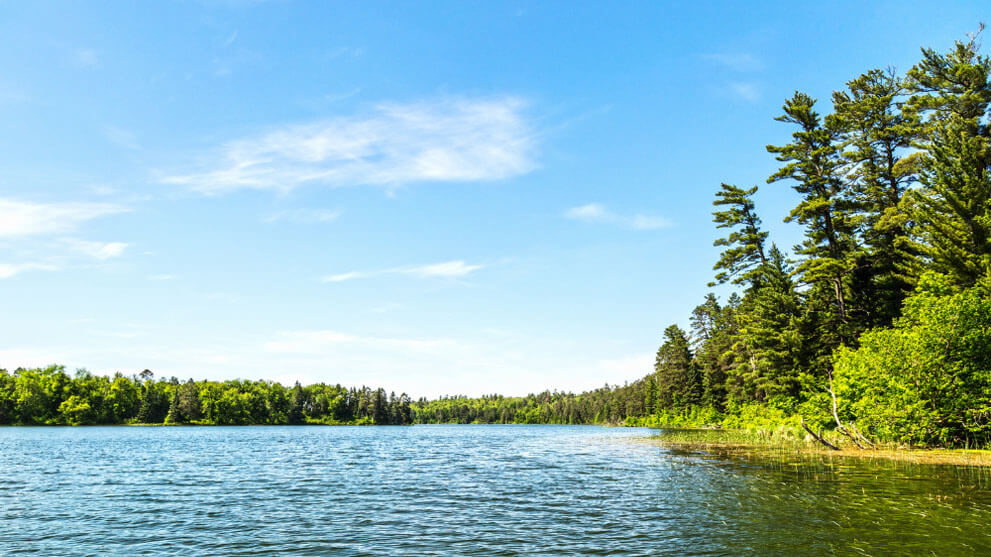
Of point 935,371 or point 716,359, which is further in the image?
point 716,359

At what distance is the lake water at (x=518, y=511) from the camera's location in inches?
550

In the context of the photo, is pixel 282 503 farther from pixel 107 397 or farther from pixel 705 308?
pixel 107 397

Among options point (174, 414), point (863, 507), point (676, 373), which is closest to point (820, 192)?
point (863, 507)

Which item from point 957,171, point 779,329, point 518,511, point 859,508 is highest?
point 957,171

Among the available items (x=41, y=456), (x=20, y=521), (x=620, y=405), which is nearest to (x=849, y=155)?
(x=20, y=521)

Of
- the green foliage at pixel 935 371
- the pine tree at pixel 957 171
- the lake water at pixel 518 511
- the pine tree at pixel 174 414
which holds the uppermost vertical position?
the pine tree at pixel 957 171

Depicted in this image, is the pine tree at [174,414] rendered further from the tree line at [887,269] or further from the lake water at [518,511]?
the tree line at [887,269]

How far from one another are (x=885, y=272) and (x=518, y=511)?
42.1m

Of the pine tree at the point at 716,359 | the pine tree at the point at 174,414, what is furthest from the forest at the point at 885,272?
the pine tree at the point at 174,414

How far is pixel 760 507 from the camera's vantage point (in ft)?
59.1

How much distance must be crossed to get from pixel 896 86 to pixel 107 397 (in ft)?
Result: 648

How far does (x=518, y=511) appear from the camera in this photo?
1881 centimetres

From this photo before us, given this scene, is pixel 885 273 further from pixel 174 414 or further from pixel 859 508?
pixel 174 414

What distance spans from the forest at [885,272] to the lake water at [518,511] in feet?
23.5
